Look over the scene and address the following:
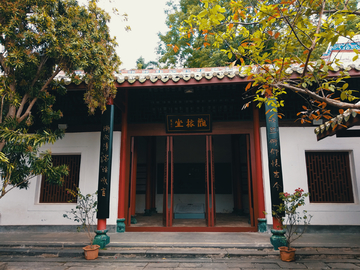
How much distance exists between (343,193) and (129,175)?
4.54 m

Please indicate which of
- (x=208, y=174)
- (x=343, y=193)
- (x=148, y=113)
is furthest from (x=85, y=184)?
(x=343, y=193)

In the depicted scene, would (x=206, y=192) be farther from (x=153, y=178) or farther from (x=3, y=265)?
(x=3, y=265)

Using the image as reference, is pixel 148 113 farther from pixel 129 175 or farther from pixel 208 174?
pixel 208 174

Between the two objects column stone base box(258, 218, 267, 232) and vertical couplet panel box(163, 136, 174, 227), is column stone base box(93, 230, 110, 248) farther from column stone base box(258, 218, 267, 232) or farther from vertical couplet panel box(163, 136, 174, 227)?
column stone base box(258, 218, 267, 232)

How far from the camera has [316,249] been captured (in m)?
3.72

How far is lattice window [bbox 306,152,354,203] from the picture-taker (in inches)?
193

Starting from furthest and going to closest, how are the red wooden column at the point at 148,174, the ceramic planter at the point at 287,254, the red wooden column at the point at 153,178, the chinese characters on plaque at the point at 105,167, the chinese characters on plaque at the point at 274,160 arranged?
the red wooden column at the point at 153,178 → the red wooden column at the point at 148,174 → the chinese characters on plaque at the point at 105,167 → the chinese characters on plaque at the point at 274,160 → the ceramic planter at the point at 287,254

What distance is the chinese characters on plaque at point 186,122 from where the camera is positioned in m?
5.28

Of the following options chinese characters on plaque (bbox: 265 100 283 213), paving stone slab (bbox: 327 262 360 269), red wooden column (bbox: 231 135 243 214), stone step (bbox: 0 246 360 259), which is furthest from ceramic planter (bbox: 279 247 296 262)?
red wooden column (bbox: 231 135 243 214)

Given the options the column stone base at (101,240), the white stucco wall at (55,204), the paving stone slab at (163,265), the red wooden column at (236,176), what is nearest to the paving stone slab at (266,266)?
the paving stone slab at (163,265)

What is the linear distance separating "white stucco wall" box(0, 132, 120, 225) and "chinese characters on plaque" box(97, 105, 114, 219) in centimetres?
97

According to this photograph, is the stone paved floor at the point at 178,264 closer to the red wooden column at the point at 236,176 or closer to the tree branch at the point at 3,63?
the tree branch at the point at 3,63

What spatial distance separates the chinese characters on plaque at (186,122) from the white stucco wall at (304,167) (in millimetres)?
1317

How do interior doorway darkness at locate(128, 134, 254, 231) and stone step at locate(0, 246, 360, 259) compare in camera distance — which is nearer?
stone step at locate(0, 246, 360, 259)
